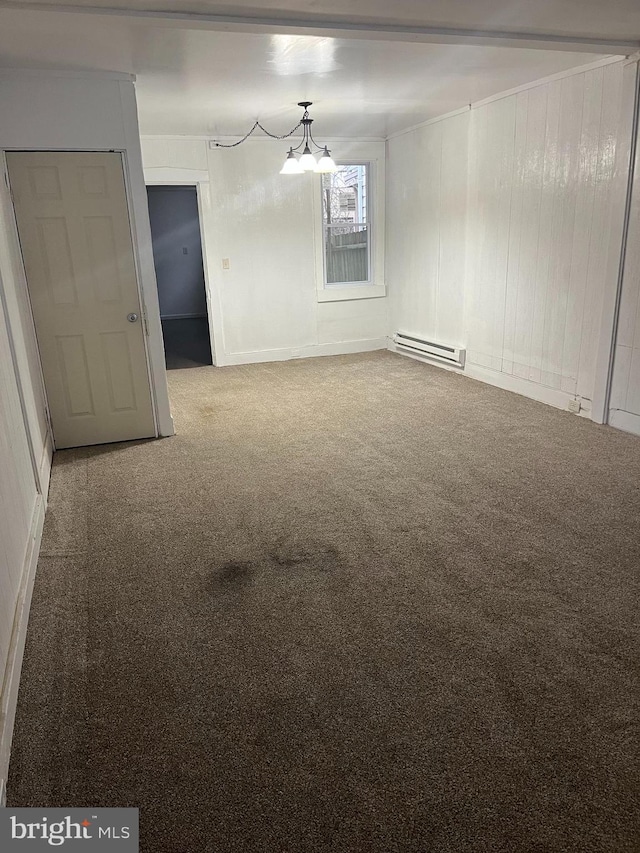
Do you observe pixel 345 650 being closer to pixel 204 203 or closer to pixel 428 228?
pixel 428 228

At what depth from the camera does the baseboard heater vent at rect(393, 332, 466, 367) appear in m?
6.41

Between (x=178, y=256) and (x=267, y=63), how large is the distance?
7.12m

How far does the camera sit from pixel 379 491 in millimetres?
3604

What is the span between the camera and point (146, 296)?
443 centimetres

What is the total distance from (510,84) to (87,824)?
5.55 meters

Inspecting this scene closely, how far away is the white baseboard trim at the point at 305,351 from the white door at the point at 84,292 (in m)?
2.72

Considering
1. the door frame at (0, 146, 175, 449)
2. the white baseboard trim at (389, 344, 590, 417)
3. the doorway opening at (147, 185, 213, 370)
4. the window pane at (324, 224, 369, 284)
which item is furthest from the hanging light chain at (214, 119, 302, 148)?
the doorway opening at (147, 185, 213, 370)

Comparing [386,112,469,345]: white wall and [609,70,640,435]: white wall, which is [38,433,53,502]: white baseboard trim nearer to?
[609,70,640,435]: white wall

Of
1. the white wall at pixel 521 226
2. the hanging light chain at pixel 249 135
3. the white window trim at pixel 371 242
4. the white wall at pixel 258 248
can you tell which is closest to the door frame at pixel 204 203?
the white wall at pixel 258 248

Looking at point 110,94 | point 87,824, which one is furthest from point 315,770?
point 110,94

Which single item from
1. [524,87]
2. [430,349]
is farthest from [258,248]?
[524,87]

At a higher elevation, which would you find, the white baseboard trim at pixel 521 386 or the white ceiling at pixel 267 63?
the white ceiling at pixel 267 63

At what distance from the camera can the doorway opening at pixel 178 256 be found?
10375 millimetres

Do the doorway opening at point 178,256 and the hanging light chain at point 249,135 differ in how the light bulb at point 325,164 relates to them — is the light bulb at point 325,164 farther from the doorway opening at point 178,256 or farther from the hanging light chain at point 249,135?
the doorway opening at point 178,256
